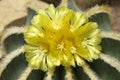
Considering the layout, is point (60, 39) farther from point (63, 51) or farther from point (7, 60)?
point (7, 60)

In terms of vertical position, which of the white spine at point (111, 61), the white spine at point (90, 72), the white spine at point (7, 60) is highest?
the white spine at point (7, 60)

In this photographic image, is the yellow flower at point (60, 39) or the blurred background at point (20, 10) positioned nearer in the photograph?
the yellow flower at point (60, 39)

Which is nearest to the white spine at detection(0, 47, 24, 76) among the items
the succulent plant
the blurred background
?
the succulent plant

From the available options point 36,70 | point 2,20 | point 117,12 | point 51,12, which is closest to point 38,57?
point 36,70

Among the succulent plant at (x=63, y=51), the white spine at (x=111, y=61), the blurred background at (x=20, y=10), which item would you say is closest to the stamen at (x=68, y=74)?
the succulent plant at (x=63, y=51)

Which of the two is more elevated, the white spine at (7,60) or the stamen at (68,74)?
the white spine at (7,60)

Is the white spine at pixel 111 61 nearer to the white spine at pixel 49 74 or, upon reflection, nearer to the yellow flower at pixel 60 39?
the yellow flower at pixel 60 39

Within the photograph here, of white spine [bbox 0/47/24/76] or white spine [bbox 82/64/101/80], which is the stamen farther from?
white spine [bbox 0/47/24/76]

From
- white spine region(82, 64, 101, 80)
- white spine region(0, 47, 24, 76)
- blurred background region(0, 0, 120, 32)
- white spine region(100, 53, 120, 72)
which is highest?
blurred background region(0, 0, 120, 32)

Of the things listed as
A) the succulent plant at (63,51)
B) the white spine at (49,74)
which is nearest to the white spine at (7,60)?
the succulent plant at (63,51)
